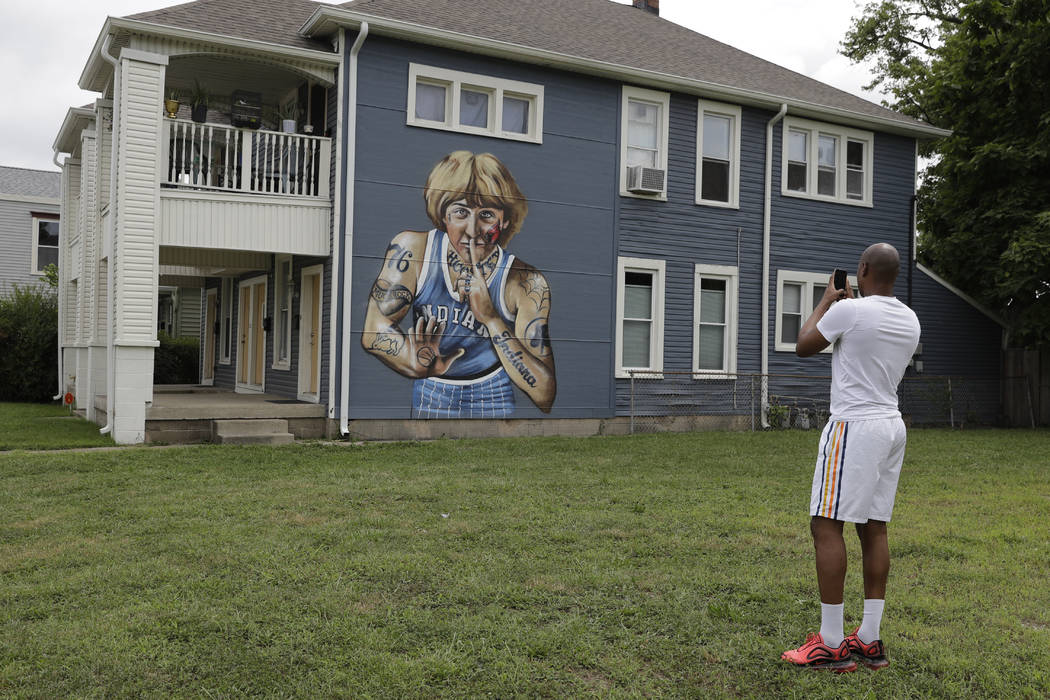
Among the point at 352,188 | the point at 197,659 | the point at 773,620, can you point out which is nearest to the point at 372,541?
the point at 197,659

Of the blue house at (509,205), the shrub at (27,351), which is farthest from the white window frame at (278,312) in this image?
the shrub at (27,351)

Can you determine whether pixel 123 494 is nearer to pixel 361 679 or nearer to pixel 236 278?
pixel 361 679

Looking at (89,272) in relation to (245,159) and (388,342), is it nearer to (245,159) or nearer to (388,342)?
(245,159)

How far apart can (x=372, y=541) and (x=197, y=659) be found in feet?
7.78

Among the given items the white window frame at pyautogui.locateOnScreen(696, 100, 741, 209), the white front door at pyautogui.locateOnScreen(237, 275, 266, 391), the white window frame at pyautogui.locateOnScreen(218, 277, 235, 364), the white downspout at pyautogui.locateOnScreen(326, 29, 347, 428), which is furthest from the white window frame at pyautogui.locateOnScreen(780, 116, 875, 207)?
the white window frame at pyautogui.locateOnScreen(218, 277, 235, 364)

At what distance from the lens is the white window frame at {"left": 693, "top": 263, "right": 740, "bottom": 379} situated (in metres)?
16.2

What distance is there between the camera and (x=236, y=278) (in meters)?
19.4

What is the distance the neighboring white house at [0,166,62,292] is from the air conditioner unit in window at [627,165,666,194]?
69.5 feet

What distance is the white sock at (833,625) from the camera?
3.99 meters

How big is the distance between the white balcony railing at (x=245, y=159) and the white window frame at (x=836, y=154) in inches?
340

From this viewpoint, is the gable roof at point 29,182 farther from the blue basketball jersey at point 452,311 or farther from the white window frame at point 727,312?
the white window frame at point 727,312

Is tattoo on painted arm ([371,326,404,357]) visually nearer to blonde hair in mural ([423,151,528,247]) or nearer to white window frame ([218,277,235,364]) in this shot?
blonde hair in mural ([423,151,528,247])

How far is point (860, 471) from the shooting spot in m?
3.93

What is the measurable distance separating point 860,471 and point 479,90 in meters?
11.4
